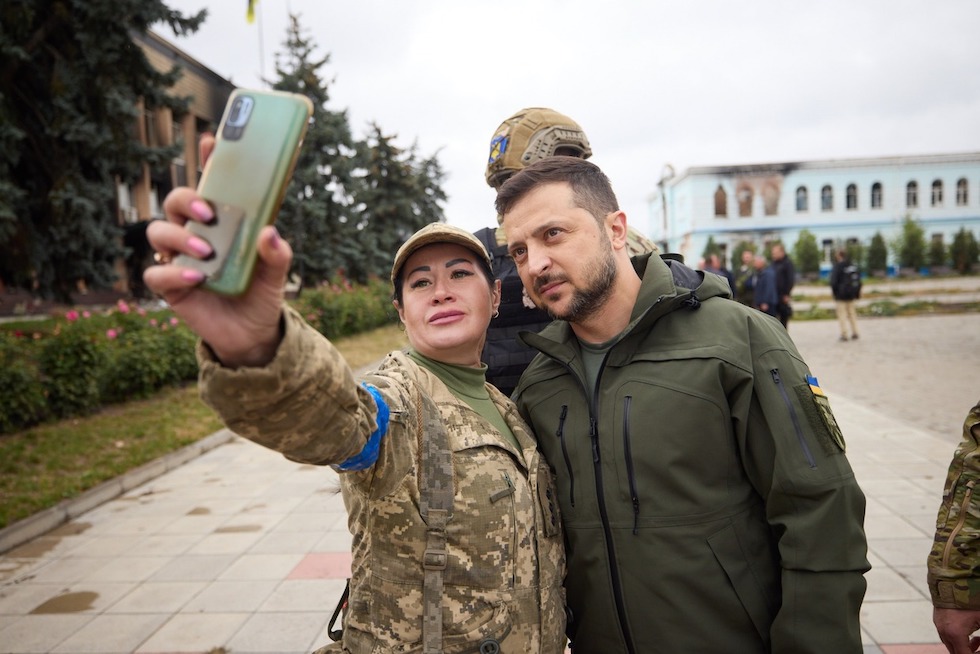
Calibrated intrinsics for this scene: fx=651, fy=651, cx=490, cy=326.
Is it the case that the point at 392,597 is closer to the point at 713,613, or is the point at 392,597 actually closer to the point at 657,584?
the point at 657,584

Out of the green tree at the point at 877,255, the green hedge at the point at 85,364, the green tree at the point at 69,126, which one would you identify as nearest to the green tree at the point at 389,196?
the green tree at the point at 69,126

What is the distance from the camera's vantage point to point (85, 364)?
28.9 feet

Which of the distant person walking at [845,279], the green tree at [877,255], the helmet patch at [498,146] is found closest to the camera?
the helmet patch at [498,146]

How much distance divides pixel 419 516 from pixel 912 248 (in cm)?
5106

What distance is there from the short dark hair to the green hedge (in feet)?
16.9

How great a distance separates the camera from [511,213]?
191 centimetres

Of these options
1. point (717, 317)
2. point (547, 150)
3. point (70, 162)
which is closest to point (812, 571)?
point (717, 317)

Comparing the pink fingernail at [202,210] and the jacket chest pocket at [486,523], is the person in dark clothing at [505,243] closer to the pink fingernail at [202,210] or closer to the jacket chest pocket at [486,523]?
the jacket chest pocket at [486,523]

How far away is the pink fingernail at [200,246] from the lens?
0.97m

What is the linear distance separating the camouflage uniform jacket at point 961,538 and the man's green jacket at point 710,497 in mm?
438

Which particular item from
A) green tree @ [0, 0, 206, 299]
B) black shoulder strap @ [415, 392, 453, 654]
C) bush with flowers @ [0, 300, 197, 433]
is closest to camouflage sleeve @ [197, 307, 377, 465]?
black shoulder strap @ [415, 392, 453, 654]

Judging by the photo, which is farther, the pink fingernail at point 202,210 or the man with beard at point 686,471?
the man with beard at point 686,471

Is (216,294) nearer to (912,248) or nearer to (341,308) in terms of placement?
(341,308)

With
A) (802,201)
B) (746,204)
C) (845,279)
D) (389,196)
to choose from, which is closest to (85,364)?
(845,279)
